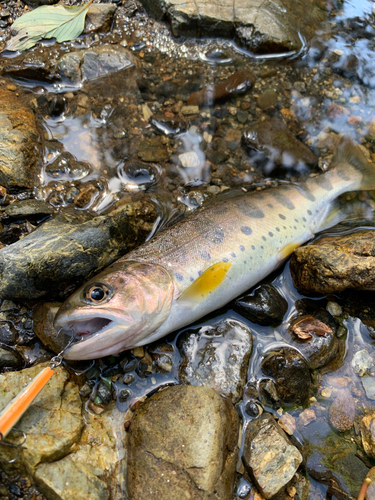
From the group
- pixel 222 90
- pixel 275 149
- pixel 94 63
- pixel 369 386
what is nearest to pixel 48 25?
pixel 94 63

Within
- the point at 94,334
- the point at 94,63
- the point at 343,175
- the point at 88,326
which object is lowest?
the point at 88,326

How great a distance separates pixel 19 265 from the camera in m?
3.24

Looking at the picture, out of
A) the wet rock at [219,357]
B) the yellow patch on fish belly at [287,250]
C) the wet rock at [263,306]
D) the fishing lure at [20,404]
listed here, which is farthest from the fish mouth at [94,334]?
the yellow patch on fish belly at [287,250]

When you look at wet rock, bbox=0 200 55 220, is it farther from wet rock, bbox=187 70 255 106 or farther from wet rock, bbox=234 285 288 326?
wet rock, bbox=187 70 255 106

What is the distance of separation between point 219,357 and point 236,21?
477cm

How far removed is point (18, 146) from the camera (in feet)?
13.2

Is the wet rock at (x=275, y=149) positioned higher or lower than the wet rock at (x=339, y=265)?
higher

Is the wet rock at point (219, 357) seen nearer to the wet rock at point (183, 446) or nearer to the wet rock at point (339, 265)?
the wet rock at point (183, 446)

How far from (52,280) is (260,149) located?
3060 millimetres

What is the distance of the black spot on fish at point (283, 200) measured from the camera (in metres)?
4.13

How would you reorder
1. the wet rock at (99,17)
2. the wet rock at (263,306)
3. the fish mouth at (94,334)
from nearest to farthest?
the fish mouth at (94,334) < the wet rock at (263,306) < the wet rock at (99,17)

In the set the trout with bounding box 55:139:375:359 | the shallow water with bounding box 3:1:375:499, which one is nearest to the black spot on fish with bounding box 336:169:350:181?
the trout with bounding box 55:139:375:359

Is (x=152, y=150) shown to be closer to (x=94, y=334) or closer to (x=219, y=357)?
(x=94, y=334)

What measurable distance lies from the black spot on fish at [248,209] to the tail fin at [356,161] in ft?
4.66
